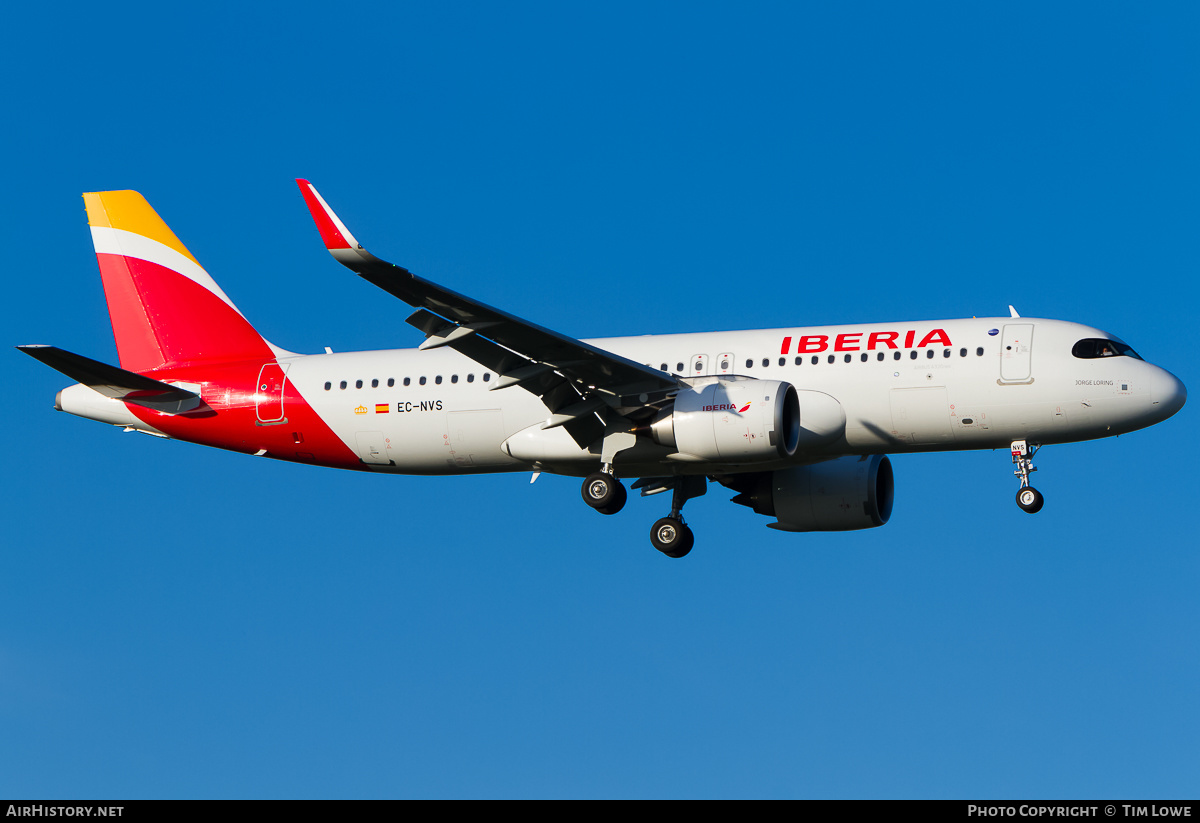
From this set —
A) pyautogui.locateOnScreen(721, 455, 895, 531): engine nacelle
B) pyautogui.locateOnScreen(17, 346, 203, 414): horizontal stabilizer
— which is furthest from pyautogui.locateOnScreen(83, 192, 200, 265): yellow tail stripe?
pyautogui.locateOnScreen(721, 455, 895, 531): engine nacelle

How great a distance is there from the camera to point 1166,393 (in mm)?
34094

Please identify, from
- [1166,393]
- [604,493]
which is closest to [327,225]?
[604,493]

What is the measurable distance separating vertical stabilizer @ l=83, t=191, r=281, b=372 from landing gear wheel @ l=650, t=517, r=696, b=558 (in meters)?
10.9

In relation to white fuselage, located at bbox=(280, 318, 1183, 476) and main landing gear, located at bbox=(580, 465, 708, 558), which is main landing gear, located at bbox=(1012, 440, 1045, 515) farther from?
main landing gear, located at bbox=(580, 465, 708, 558)

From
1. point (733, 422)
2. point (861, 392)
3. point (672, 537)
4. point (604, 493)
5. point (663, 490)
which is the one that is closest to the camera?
point (733, 422)

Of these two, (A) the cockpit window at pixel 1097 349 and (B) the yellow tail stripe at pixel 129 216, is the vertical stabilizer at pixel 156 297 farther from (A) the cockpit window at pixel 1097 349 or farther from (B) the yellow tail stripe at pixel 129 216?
(A) the cockpit window at pixel 1097 349

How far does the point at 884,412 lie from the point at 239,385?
52.5 feet

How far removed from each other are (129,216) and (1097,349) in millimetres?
25134

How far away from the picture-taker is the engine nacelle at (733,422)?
33.5 m

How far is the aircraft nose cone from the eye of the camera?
34031 mm

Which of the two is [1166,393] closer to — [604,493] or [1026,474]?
[1026,474]

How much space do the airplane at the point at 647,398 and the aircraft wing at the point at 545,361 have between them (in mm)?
50
